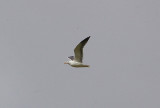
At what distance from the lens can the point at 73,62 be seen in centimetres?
6138

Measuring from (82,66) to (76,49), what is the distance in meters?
2.29

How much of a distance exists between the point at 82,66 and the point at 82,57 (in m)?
0.96

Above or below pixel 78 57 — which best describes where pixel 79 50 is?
above

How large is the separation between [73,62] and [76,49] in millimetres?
2460

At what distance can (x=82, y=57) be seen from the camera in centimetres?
6038

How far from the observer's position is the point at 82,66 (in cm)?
6078

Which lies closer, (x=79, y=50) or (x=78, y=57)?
(x=79, y=50)

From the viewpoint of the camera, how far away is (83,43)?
58.5 metres

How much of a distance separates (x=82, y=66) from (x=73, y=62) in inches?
44.3

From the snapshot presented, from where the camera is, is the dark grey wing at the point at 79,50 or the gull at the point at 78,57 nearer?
the dark grey wing at the point at 79,50

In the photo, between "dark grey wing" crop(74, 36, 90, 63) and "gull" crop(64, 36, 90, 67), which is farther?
"gull" crop(64, 36, 90, 67)

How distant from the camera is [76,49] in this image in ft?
194

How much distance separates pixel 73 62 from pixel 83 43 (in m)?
3.56

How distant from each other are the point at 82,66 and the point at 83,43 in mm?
3184
